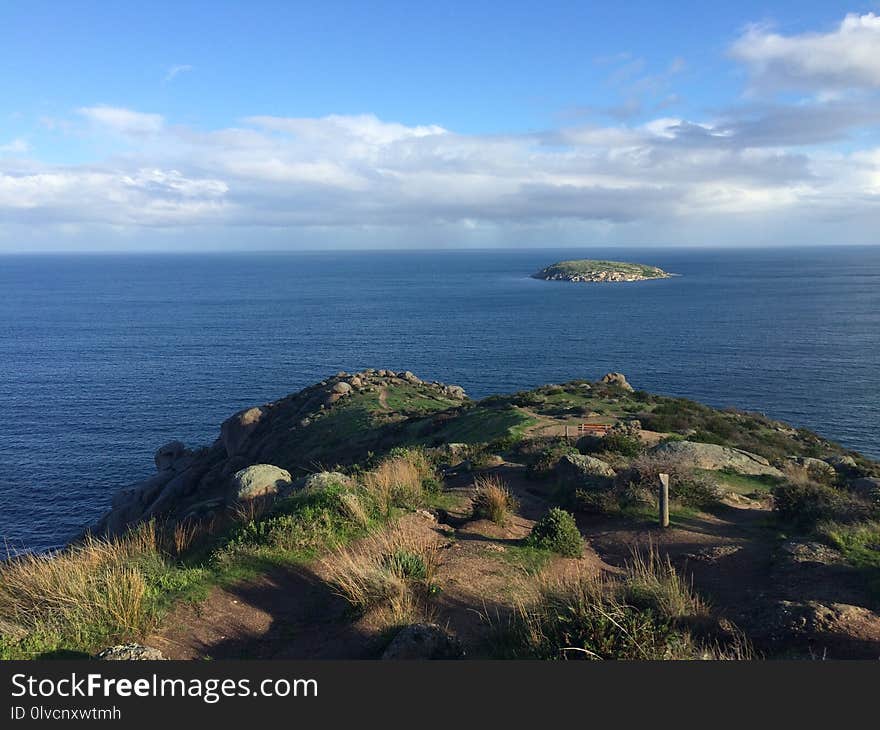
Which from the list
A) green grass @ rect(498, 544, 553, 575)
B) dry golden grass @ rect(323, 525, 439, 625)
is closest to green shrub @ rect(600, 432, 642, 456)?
green grass @ rect(498, 544, 553, 575)

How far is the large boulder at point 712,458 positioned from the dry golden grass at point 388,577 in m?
12.6

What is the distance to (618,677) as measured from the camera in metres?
6.21

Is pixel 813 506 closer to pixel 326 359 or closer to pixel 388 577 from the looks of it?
pixel 388 577

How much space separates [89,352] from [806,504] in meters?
101

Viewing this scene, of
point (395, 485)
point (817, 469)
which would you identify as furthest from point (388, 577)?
point (817, 469)

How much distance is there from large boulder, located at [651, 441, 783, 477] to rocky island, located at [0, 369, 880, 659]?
12 centimetres

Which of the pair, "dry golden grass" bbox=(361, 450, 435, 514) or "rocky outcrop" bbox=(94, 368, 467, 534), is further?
"rocky outcrop" bbox=(94, 368, 467, 534)

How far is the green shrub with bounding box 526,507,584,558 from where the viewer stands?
12898 millimetres

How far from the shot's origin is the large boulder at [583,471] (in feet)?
56.0

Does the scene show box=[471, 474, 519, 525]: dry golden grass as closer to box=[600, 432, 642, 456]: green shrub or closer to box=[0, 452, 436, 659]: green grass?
box=[0, 452, 436, 659]: green grass

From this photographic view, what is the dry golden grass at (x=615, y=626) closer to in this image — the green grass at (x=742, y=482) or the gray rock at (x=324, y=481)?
the gray rock at (x=324, y=481)

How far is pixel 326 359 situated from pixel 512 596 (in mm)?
83852

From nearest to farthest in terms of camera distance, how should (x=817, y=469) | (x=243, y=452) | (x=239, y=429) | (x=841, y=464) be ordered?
(x=817, y=469) < (x=841, y=464) < (x=243, y=452) < (x=239, y=429)

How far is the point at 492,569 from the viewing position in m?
11.7
